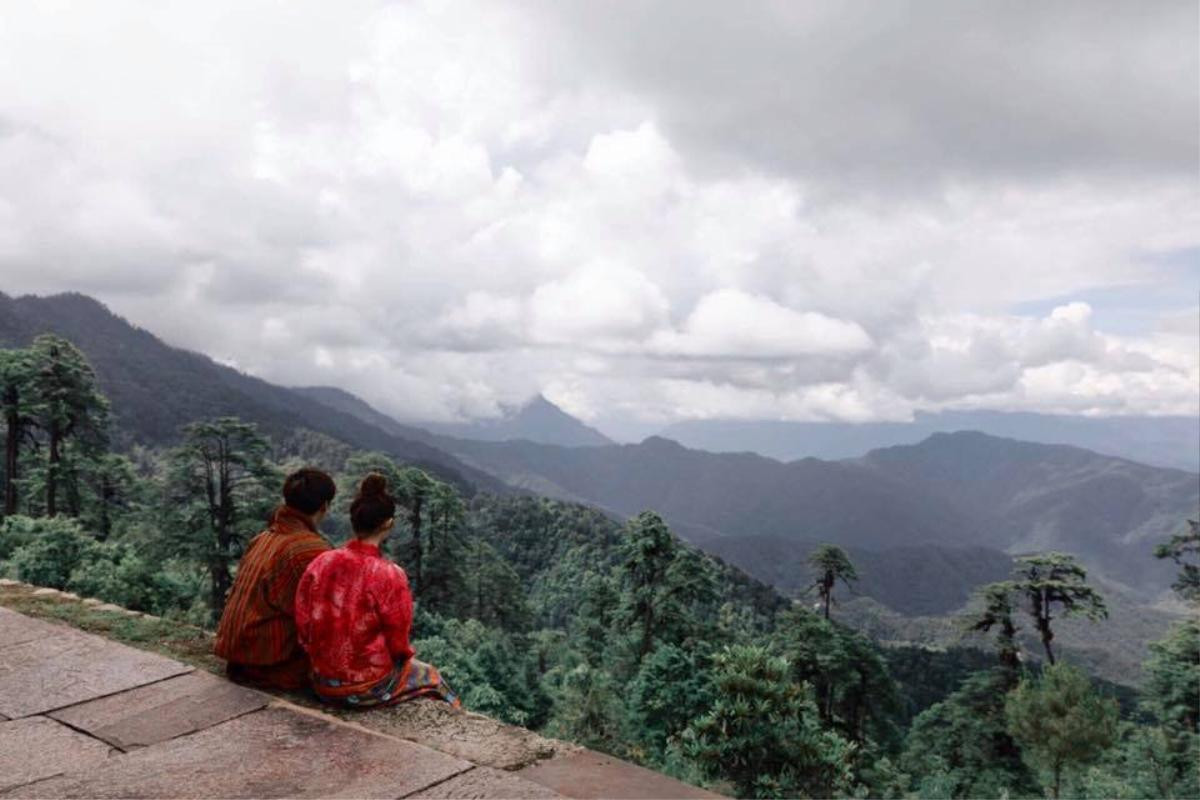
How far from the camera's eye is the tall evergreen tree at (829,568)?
125ft

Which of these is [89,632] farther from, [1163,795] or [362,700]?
[1163,795]

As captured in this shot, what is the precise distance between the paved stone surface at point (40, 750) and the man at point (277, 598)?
1057mm

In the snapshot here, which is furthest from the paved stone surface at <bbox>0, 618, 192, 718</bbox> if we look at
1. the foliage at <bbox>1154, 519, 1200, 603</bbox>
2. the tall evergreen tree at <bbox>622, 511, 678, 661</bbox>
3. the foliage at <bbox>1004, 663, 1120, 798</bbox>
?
the foliage at <bbox>1154, 519, 1200, 603</bbox>

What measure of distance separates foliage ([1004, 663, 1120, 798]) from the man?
26.1 m

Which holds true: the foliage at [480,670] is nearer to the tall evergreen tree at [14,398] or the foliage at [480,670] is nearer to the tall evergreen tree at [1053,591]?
the tall evergreen tree at [14,398]

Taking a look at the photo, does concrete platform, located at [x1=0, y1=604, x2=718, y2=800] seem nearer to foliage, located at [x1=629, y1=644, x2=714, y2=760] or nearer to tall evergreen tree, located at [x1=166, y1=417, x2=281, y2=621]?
foliage, located at [x1=629, y1=644, x2=714, y2=760]

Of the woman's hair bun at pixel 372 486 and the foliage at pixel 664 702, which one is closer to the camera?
the woman's hair bun at pixel 372 486

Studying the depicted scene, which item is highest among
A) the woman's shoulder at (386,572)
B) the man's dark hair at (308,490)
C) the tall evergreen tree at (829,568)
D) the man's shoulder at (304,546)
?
the man's dark hair at (308,490)

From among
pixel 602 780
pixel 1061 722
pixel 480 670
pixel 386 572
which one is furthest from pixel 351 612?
pixel 1061 722

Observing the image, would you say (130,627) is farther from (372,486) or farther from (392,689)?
(372,486)

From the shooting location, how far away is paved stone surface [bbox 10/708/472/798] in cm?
390

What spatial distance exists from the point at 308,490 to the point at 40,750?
210cm

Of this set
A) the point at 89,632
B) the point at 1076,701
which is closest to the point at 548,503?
the point at 1076,701

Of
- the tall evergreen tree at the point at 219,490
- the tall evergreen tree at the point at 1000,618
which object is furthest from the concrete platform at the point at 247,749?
the tall evergreen tree at the point at 1000,618
